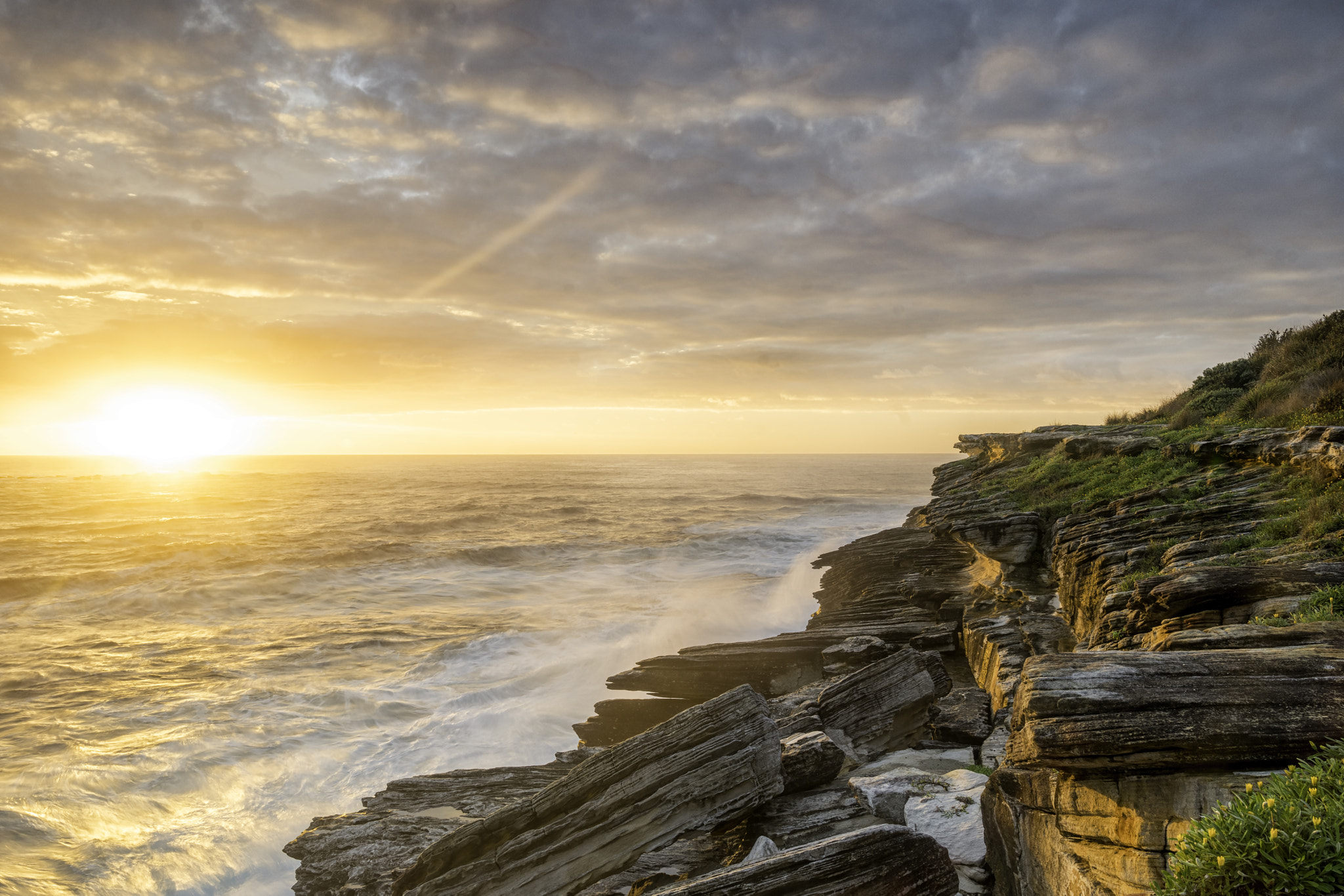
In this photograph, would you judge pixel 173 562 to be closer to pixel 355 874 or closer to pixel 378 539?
pixel 378 539

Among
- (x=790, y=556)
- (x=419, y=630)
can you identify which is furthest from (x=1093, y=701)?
(x=790, y=556)

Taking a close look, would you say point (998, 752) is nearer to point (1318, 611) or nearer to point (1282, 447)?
point (1318, 611)

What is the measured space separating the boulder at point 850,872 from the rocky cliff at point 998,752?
0.02m

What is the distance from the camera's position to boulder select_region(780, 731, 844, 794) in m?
7.57

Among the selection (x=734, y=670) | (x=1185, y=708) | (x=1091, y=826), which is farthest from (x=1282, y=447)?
(x=734, y=670)

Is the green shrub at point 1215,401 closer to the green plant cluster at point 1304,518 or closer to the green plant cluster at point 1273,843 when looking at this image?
the green plant cluster at point 1304,518

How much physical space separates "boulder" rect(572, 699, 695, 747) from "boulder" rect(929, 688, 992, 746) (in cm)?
606

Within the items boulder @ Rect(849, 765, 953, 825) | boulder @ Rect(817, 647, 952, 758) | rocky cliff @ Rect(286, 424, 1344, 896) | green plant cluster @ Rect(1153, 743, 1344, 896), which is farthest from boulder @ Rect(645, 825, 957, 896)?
boulder @ Rect(817, 647, 952, 758)

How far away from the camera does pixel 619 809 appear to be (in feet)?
21.6

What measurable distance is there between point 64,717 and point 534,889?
63.5 ft

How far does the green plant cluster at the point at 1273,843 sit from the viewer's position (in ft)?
11.3

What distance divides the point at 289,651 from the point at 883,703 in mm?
22682

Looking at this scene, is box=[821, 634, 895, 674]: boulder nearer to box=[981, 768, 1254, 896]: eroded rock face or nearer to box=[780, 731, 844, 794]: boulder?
box=[780, 731, 844, 794]: boulder

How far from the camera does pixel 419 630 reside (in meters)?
26.6
